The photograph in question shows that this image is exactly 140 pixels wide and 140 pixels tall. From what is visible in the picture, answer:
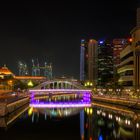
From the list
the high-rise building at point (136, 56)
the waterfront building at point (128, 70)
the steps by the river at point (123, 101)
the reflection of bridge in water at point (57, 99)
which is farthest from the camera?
the waterfront building at point (128, 70)

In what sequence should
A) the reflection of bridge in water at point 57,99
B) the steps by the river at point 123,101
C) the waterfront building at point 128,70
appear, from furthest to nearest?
the waterfront building at point 128,70
the reflection of bridge in water at point 57,99
the steps by the river at point 123,101

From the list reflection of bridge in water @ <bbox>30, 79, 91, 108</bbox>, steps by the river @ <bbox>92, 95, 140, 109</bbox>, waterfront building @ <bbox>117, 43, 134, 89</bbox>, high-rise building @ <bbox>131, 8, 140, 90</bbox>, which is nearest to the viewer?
steps by the river @ <bbox>92, 95, 140, 109</bbox>

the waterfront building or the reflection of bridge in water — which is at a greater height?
the waterfront building

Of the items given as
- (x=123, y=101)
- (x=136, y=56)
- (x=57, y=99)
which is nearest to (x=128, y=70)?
(x=136, y=56)

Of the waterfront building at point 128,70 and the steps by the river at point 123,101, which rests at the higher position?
the waterfront building at point 128,70

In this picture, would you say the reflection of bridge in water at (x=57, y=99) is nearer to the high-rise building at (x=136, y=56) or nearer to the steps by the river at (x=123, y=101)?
the steps by the river at (x=123, y=101)

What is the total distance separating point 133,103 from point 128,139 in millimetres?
38155

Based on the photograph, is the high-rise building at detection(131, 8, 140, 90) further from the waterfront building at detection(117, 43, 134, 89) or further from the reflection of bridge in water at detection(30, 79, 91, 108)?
the reflection of bridge in water at detection(30, 79, 91, 108)

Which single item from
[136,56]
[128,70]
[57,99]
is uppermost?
[136,56]

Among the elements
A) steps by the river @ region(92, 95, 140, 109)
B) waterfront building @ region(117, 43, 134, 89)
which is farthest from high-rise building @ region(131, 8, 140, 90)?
steps by the river @ region(92, 95, 140, 109)

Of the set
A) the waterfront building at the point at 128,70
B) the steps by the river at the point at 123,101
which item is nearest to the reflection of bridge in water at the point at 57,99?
the steps by the river at the point at 123,101

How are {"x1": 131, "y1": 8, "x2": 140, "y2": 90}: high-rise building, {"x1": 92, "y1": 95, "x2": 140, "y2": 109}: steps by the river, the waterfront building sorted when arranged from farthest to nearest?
the waterfront building, {"x1": 131, "y1": 8, "x2": 140, "y2": 90}: high-rise building, {"x1": 92, "y1": 95, "x2": 140, "y2": 109}: steps by the river

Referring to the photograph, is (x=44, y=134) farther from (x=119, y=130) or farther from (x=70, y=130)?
(x=119, y=130)

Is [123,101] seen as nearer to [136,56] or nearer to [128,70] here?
[136,56]
